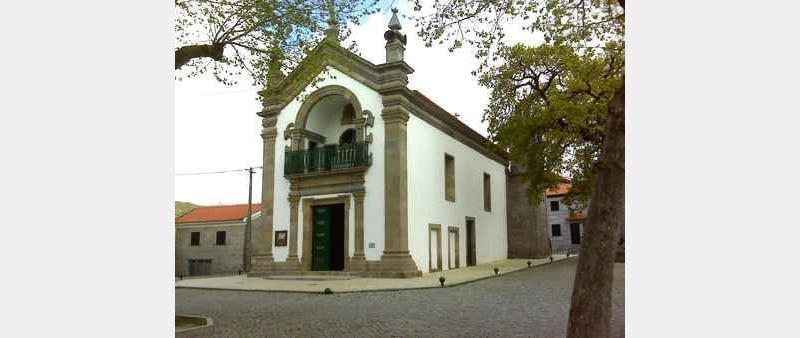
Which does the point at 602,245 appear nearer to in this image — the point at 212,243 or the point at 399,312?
the point at 399,312

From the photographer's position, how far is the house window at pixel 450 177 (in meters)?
19.8

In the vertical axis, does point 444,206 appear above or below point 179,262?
above

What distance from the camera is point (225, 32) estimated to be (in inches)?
296

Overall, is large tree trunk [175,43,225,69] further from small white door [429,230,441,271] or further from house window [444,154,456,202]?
house window [444,154,456,202]

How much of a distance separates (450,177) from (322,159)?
5.13m

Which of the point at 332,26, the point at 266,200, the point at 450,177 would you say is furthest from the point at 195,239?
the point at 332,26

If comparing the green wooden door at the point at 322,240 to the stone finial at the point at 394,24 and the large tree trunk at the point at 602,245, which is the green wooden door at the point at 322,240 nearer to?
the stone finial at the point at 394,24

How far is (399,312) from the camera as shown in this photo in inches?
320

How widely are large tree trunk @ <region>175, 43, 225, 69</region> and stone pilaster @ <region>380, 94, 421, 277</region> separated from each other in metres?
8.67

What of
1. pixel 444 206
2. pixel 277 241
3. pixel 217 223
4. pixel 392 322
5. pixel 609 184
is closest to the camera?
pixel 609 184

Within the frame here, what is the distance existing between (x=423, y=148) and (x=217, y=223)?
49.2ft

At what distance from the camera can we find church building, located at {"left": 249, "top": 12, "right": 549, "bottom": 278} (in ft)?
52.4
